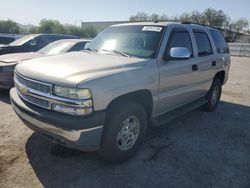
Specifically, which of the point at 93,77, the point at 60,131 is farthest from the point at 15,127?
the point at 93,77

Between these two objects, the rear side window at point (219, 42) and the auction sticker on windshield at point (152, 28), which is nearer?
the auction sticker on windshield at point (152, 28)

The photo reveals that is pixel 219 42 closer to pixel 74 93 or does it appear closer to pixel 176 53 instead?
pixel 176 53

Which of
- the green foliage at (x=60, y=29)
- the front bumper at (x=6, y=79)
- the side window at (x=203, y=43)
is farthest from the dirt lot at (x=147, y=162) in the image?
the green foliage at (x=60, y=29)

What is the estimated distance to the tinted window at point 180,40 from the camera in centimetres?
432

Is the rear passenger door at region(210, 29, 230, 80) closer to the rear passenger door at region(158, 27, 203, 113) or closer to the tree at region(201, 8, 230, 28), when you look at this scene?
the rear passenger door at region(158, 27, 203, 113)

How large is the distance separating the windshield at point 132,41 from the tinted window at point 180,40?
25 cm

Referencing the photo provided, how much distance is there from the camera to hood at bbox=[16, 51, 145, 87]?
303cm

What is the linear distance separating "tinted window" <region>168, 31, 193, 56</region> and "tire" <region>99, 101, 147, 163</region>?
4.19 feet

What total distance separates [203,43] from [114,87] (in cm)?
307

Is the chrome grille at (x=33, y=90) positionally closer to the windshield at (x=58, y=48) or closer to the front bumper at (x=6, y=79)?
the front bumper at (x=6, y=79)

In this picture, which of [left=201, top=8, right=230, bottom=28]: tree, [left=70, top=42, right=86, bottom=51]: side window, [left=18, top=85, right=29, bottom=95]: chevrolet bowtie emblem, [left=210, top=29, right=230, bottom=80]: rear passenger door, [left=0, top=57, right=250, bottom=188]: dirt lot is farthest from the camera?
[left=201, top=8, right=230, bottom=28]: tree

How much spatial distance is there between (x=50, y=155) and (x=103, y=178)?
948 mm

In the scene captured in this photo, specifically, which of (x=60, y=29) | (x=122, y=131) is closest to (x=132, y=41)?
(x=122, y=131)

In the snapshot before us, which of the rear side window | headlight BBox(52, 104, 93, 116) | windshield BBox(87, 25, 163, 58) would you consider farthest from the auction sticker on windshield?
the rear side window
